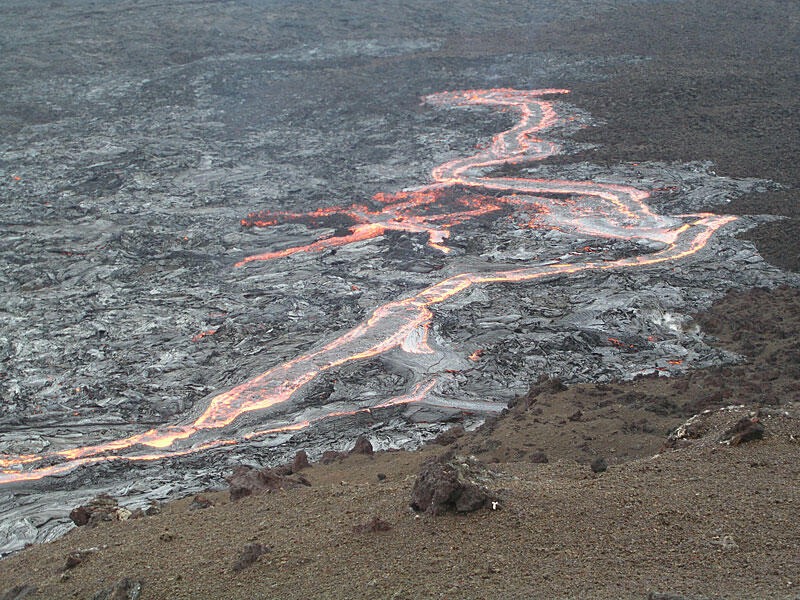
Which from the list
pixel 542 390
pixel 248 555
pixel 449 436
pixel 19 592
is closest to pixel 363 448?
pixel 449 436

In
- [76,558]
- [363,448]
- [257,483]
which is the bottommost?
[363,448]

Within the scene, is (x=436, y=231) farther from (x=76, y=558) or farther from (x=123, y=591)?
(x=123, y=591)

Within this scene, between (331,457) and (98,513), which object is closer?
(98,513)

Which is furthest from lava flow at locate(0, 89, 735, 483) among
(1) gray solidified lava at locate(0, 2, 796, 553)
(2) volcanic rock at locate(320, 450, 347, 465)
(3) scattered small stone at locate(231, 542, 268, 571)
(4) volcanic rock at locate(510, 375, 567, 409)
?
(3) scattered small stone at locate(231, 542, 268, 571)

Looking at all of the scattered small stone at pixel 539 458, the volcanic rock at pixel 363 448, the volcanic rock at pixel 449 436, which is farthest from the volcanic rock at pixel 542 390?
the volcanic rock at pixel 363 448

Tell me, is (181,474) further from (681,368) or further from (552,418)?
(681,368)

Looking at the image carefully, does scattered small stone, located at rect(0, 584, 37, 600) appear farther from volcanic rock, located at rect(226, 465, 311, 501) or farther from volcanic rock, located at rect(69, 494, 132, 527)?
volcanic rock, located at rect(226, 465, 311, 501)

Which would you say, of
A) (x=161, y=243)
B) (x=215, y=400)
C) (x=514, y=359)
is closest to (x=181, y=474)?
(x=215, y=400)
